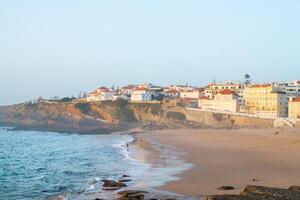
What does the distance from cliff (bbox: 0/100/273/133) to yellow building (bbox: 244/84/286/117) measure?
8.44m

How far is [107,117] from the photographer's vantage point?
87.7 m

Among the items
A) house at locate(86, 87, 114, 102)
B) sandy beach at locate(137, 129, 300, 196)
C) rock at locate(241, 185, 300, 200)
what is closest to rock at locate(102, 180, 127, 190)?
sandy beach at locate(137, 129, 300, 196)

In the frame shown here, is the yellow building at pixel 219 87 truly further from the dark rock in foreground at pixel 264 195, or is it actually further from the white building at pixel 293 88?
the dark rock in foreground at pixel 264 195

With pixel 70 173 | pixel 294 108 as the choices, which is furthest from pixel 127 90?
pixel 70 173

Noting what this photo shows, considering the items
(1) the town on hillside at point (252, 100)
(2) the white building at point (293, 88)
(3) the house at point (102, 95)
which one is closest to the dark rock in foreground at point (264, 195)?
(1) the town on hillside at point (252, 100)

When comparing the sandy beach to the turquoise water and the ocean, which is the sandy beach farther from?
the turquoise water

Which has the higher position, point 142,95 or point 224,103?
point 142,95

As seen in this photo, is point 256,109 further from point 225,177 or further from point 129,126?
point 225,177

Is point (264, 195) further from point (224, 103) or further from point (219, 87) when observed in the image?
point (219, 87)

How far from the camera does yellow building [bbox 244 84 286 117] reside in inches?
2781

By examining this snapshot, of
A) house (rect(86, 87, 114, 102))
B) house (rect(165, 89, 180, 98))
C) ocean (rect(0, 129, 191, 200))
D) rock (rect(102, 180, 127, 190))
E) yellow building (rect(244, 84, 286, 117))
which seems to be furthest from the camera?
house (rect(86, 87, 114, 102))

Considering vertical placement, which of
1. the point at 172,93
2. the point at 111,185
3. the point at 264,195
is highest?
the point at 172,93

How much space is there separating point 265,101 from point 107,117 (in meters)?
30.8

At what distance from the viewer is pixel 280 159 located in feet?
81.1
